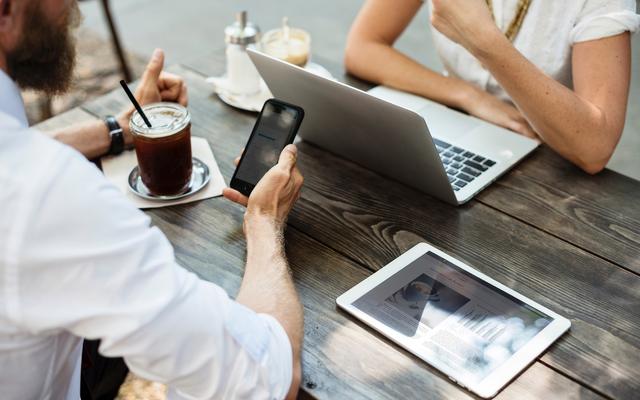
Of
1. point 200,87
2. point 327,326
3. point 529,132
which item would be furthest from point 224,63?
point 327,326

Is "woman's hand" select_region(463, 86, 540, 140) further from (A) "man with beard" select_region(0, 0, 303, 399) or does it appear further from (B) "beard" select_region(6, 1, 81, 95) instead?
(B) "beard" select_region(6, 1, 81, 95)

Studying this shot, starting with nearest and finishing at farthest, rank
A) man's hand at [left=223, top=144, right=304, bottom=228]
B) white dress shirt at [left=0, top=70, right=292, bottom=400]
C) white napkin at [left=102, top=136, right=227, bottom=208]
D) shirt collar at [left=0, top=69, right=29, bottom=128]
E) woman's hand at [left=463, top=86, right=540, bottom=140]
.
Answer: white dress shirt at [left=0, top=70, right=292, bottom=400] → shirt collar at [left=0, top=69, right=29, bottom=128] → man's hand at [left=223, top=144, right=304, bottom=228] → white napkin at [left=102, top=136, right=227, bottom=208] → woman's hand at [left=463, top=86, right=540, bottom=140]

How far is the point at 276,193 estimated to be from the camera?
1078 mm

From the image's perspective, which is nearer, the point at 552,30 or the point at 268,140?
the point at 268,140

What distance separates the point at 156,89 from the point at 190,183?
270 millimetres

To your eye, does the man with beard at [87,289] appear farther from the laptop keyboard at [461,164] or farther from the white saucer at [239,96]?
the white saucer at [239,96]

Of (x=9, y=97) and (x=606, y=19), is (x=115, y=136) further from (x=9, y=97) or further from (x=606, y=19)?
(x=606, y=19)

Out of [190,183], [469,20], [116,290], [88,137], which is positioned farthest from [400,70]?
Answer: [116,290]

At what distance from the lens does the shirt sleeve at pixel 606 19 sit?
1349mm

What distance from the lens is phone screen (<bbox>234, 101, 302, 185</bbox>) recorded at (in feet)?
3.76

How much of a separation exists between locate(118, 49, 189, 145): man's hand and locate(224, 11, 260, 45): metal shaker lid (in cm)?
14

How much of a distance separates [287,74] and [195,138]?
25 cm

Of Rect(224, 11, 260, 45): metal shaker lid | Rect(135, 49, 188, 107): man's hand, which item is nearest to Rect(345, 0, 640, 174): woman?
Rect(224, 11, 260, 45): metal shaker lid

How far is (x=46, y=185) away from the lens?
2.19 ft
